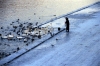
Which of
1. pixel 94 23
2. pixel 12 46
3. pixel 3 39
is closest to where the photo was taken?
pixel 12 46

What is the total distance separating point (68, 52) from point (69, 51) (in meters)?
0.21

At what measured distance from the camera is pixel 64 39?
61.1 ft

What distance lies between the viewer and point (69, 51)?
15844 mm

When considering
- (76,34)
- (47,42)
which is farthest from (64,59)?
(76,34)

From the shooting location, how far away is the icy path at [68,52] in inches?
550

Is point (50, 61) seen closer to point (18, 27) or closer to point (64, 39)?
point (64, 39)

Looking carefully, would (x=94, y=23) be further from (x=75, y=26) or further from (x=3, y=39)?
(x=3, y=39)

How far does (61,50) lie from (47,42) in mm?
2032

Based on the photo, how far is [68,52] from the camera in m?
15.6

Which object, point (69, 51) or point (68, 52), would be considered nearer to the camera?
point (68, 52)

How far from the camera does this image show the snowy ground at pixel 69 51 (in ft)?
45.9

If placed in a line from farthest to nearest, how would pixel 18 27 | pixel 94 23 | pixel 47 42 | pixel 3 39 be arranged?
pixel 18 27 < pixel 94 23 < pixel 3 39 < pixel 47 42

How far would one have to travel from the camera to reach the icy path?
13969 mm

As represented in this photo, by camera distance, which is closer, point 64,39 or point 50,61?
point 50,61
